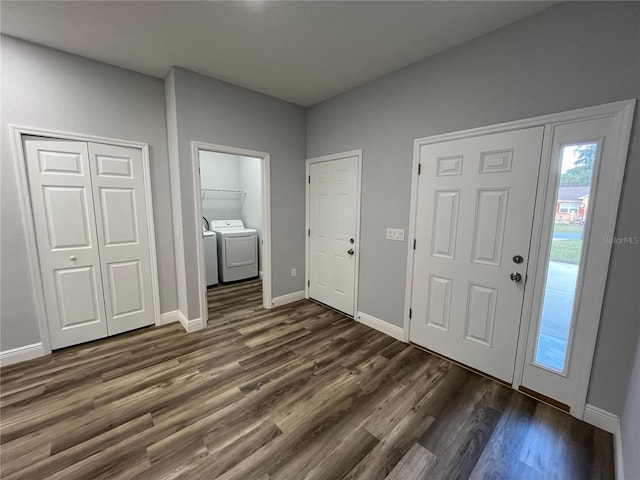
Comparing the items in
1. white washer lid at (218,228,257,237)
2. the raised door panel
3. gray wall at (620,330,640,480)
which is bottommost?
gray wall at (620,330,640,480)

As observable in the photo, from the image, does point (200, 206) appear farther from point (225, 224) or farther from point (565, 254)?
point (565, 254)

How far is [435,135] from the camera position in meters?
2.34

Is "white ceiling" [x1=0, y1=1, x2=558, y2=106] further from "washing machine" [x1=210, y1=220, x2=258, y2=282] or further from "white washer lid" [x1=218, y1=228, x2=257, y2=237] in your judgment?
"washing machine" [x1=210, y1=220, x2=258, y2=282]

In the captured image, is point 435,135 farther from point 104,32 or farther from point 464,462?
point 104,32

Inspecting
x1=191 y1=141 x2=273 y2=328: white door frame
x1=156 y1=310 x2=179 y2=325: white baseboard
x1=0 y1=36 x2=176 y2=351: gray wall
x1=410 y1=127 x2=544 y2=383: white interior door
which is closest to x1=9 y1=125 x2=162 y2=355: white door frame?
x1=0 y1=36 x2=176 y2=351: gray wall

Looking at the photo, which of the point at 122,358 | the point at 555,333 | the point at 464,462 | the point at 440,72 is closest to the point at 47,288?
the point at 122,358

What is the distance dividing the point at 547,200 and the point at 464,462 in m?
1.75

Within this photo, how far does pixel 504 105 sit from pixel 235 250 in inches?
163

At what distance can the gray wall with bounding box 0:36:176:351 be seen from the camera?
215 cm

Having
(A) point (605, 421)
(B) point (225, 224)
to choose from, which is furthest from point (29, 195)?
(A) point (605, 421)

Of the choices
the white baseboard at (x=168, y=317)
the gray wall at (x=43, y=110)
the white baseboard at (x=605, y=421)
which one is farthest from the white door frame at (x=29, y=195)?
the white baseboard at (x=605, y=421)

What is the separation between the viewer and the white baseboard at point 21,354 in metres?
2.25

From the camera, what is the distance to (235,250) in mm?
4633

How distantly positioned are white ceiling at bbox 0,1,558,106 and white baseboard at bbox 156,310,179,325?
267 cm
